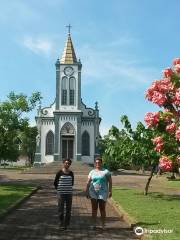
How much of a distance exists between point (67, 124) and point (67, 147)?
2732 millimetres

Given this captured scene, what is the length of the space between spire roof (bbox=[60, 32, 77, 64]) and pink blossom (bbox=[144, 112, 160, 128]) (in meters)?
49.3

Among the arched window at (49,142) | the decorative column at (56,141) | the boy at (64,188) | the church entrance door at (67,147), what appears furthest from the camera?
the arched window at (49,142)

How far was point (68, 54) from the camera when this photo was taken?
2392 inches

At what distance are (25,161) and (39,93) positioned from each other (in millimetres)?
74278

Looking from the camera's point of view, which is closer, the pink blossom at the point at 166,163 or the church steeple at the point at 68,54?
the pink blossom at the point at 166,163

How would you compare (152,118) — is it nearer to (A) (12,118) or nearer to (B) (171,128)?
(B) (171,128)

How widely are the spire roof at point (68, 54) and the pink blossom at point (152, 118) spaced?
162ft

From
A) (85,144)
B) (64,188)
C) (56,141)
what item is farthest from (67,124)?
(64,188)

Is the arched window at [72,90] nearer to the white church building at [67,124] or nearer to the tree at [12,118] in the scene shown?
the white church building at [67,124]

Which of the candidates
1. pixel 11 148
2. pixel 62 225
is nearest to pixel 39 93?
pixel 11 148

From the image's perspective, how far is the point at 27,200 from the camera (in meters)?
19.6

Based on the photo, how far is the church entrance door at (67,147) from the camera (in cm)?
5858

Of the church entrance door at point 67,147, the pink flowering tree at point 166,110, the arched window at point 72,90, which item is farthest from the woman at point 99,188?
the arched window at point 72,90

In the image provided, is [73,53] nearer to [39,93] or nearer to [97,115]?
[97,115]
